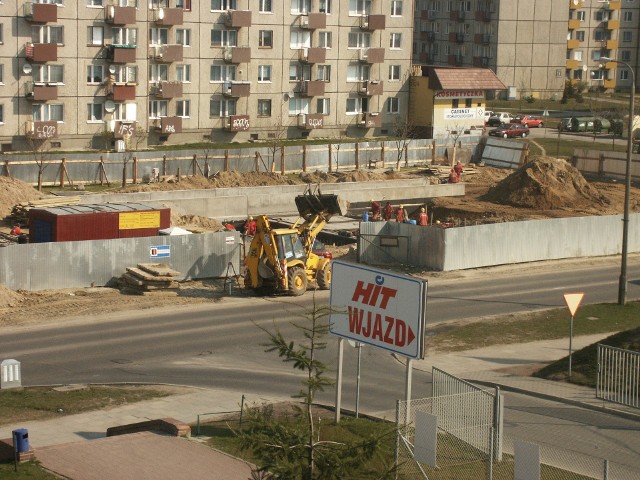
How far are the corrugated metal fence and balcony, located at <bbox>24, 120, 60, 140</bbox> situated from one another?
27.9 meters

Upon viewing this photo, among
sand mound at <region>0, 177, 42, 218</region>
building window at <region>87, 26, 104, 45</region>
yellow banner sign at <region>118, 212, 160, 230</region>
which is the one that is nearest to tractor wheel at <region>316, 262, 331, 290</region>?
yellow banner sign at <region>118, 212, 160, 230</region>

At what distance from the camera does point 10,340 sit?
3469 centimetres

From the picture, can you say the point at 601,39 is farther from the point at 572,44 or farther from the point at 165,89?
the point at 165,89

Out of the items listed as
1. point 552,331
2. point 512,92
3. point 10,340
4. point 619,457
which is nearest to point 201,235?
point 10,340

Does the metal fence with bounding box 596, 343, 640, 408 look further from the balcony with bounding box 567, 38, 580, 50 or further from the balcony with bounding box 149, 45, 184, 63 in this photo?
the balcony with bounding box 567, 38, 580, 50

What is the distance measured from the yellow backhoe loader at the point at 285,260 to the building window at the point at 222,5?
127 feet

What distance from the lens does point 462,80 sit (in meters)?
87.6

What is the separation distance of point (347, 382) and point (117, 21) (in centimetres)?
4497

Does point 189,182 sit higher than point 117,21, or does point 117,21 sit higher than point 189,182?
point 117,21

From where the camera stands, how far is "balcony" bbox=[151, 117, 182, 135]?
75.2 metres

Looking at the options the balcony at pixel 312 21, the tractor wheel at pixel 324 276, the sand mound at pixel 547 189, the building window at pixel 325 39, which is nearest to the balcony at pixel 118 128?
the balcony at pixel 312 21

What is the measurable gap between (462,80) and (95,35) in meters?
28.6

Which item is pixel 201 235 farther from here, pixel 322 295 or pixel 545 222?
pixel 545 222

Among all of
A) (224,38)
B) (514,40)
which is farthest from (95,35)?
(514,40)
